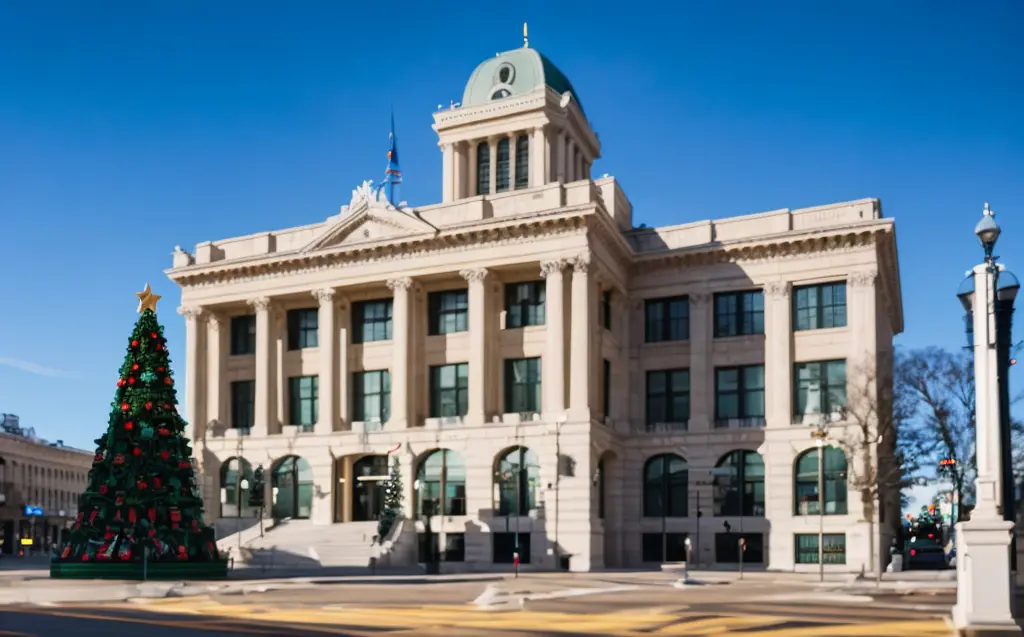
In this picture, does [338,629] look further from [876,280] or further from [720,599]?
[876,280]

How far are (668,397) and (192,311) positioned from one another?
1215 inches

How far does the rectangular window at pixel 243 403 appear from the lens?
74.2m

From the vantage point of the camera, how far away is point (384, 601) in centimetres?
3156

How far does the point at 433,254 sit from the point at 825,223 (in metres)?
21.9

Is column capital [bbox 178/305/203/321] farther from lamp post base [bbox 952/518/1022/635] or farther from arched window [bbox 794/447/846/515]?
lamp post base [bbox 952/518/1022/635]

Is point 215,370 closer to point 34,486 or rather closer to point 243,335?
point 243,335

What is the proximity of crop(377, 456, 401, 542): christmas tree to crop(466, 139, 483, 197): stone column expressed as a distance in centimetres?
2033

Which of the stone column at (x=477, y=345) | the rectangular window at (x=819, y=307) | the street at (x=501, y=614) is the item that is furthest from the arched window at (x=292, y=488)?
the street at (x=501, y=614)

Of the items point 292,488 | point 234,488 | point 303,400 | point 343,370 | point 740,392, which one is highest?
point 343,370

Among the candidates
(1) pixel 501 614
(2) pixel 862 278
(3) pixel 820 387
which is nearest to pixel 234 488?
(3) pixel 820 387

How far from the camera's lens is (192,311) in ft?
245

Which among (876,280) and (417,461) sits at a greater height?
(876,280)

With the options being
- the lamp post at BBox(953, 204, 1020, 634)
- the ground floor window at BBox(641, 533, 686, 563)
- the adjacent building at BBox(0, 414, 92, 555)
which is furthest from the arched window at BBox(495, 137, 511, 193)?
the adjacent building at BBox(0, 414, 92, 555)

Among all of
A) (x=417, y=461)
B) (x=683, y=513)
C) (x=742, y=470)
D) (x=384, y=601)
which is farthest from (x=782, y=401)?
(x=384, y=601)
